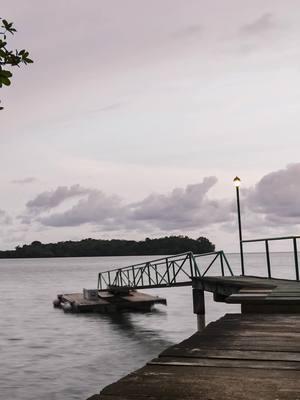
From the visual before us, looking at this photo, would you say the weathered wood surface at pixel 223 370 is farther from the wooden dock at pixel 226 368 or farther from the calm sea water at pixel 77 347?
the calm sea water at pixel 77 347

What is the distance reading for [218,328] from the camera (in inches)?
252

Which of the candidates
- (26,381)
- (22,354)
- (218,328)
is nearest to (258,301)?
(218,328)

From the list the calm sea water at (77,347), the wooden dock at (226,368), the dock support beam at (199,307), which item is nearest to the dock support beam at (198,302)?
the dock support beam at (199,307)

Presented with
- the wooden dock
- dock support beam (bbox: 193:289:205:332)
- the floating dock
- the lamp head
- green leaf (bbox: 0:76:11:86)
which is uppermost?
the lamp head

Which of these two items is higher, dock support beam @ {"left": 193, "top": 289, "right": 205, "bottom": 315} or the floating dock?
dock support beam @ {"left": 193, "top": 289, "right": 205, "bottom": 315}

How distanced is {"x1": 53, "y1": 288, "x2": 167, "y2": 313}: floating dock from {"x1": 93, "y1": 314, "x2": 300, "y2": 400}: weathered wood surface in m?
29.1

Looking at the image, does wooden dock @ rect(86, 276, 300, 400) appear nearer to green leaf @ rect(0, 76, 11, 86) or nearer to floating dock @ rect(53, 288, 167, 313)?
green leaf @ rect(0, 76, 11, 86)

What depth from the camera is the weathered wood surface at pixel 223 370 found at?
3.47 m

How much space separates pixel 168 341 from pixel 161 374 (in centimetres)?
2398

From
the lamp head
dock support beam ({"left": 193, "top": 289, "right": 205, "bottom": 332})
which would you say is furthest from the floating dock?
the lamp head

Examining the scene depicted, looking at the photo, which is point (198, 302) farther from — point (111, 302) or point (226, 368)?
point (226, 368)

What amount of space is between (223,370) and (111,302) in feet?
104

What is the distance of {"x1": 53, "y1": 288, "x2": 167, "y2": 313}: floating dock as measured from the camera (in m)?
34.6

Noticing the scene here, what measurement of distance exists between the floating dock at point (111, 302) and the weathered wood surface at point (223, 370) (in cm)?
2910
